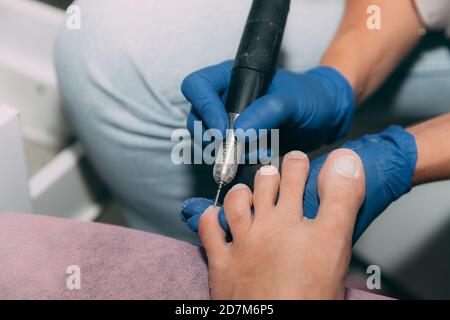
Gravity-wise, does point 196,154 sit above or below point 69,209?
above

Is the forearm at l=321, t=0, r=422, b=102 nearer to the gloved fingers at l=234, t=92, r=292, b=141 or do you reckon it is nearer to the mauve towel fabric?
the gloved fingers at l=234, t=92, r=292, b=141

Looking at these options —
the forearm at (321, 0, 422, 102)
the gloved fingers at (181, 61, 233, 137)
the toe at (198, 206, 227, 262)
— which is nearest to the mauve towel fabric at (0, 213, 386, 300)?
the toe at (198, 206, 227, 262)

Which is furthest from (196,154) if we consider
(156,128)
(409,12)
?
(409,12)

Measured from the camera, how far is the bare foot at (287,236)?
0.38 metres

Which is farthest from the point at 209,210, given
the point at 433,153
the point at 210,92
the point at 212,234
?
the point at 433,153

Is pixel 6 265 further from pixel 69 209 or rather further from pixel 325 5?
pixel 325 5

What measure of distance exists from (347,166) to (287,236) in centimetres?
10

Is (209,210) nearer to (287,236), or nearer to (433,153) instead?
(287,236)

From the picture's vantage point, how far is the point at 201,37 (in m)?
0.62

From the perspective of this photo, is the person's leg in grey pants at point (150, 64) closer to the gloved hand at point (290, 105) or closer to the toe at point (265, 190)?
the gloved hand at point (290, 105)

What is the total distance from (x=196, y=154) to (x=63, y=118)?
12.2 inches

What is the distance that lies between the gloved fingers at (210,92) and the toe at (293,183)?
73 millimetres

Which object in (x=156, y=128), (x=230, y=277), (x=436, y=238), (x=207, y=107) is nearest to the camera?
(x=230, y=277)

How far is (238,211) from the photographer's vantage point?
0.44 m
